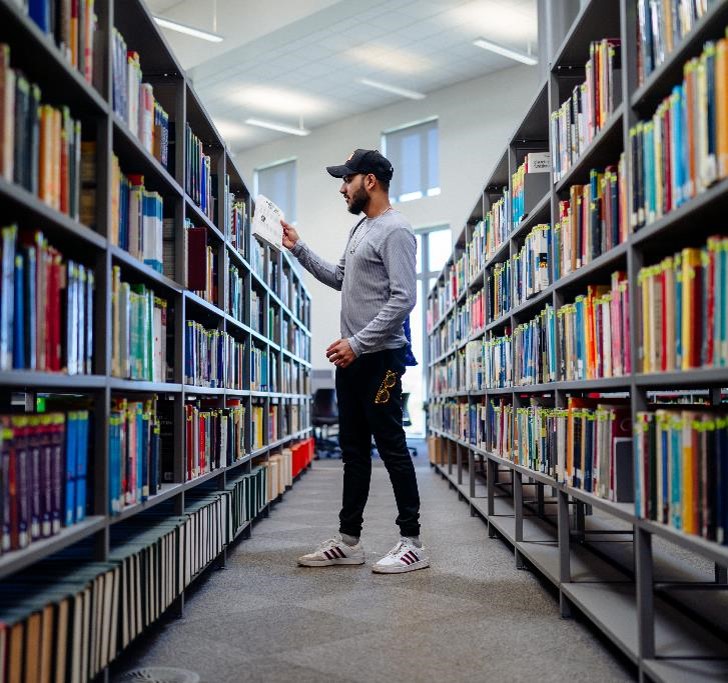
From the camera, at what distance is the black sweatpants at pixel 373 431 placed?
295 cm

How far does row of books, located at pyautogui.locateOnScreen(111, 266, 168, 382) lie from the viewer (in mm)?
1881

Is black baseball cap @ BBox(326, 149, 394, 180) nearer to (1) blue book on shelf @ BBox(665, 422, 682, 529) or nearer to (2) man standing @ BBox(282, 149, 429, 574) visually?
(2) man standing @ BBox(282, 149, 429, 574)

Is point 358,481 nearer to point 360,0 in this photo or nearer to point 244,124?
point 360,0

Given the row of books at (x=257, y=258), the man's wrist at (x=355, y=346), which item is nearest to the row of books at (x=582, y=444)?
the man's wrist at (x=355, y=346)

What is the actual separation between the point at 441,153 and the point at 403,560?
8.65m

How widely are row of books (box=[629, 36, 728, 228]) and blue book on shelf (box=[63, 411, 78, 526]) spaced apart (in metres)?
1.29

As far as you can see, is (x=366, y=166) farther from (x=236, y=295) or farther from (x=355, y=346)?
(x=236, y=295)

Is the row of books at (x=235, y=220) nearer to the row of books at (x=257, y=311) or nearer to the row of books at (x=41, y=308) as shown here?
the row of books at (x=257, y=311)

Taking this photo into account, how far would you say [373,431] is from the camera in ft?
9.86

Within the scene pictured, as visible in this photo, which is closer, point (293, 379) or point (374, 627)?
point (374, 627)

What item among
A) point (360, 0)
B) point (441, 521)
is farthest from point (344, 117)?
point (441, 521)

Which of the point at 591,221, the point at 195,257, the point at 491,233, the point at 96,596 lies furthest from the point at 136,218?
the point at 491,233

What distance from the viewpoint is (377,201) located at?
10.4 ft

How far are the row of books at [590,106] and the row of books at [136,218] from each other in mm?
1260
